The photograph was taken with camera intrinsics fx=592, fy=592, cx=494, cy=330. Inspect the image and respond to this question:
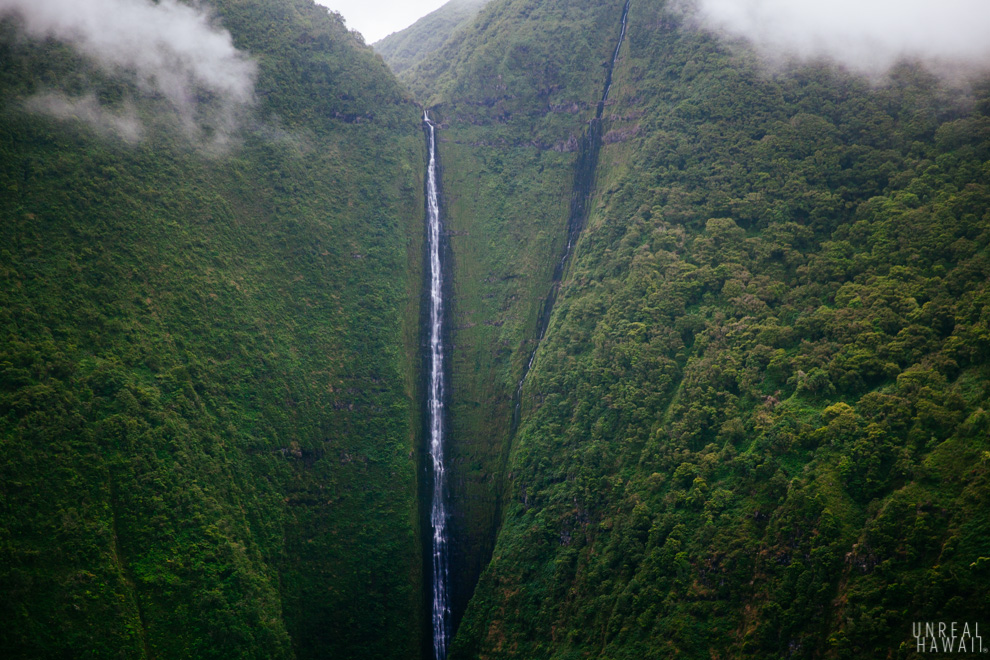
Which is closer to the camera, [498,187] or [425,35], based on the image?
[498,187]

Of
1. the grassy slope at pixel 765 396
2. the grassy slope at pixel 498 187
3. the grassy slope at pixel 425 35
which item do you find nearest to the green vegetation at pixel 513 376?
the grassy slope at pixel 765 396

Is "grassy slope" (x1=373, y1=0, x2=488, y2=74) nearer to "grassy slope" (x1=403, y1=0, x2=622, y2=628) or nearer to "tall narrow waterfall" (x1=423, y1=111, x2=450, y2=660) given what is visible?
"grassy slope" (x1=403, y1=0, x2=622, y2=628)

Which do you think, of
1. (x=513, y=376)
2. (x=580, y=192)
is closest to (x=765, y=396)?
(x=513, y=376)

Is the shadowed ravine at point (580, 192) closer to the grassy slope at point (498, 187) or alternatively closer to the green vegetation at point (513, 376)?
the grassy slope at point (498, 187)

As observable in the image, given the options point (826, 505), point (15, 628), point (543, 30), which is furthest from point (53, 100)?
point (826, 505)

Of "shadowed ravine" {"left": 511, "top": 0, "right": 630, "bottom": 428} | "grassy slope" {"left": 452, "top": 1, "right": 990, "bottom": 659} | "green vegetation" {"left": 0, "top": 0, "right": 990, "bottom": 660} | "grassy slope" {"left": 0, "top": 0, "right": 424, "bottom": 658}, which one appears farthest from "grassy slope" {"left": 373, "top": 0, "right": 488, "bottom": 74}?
"grassy slope" {"left": 452, "top": 1, "right": 990, "bottom": 659}

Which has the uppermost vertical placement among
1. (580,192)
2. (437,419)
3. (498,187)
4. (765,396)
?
(498,187)

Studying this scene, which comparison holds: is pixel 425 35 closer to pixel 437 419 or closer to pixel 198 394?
pixel 437 419
